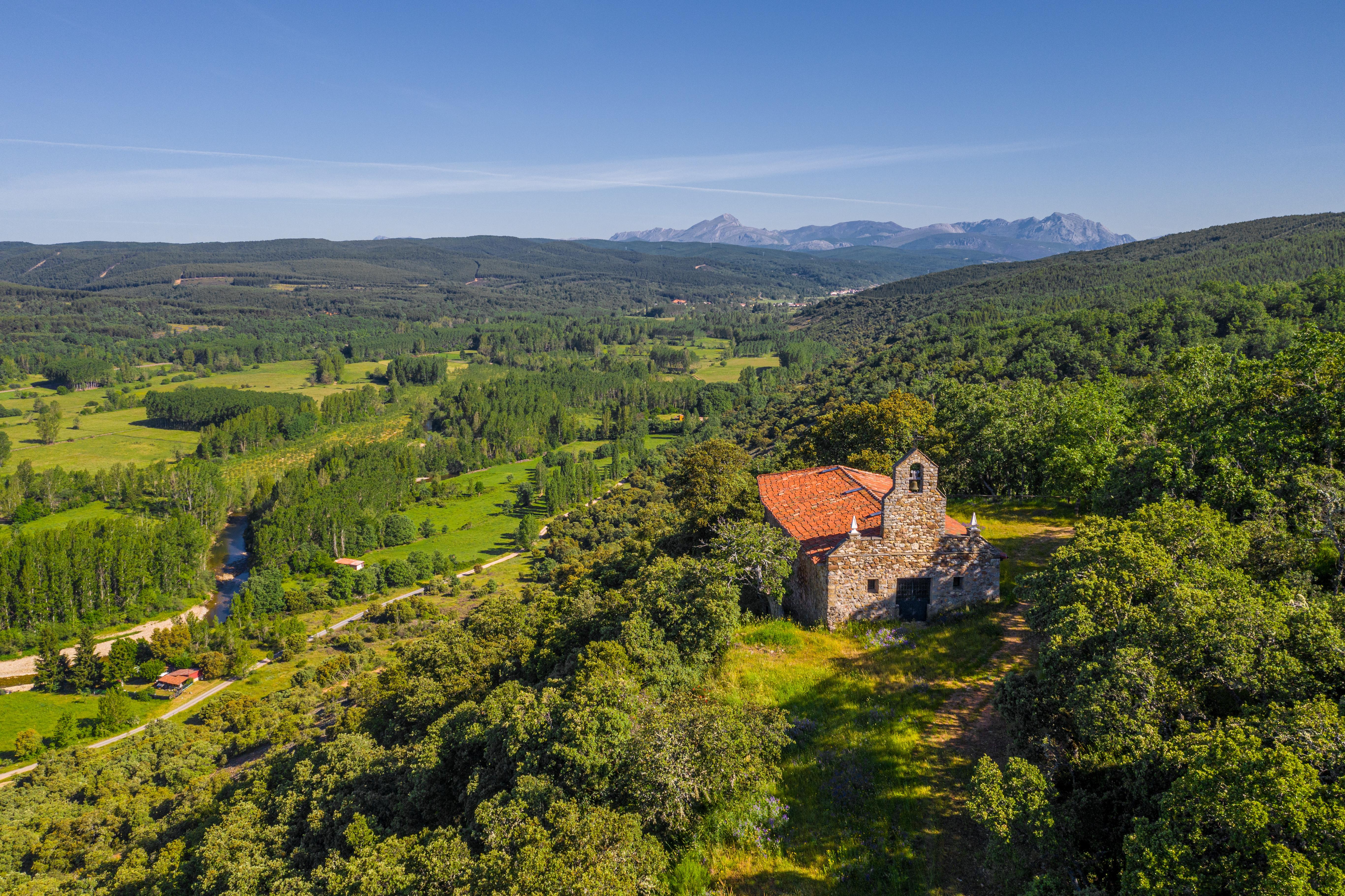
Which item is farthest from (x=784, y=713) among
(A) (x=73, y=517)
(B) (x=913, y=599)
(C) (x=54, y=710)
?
(A) (x=73, y=517)

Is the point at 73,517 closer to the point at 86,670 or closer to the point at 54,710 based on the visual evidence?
the point at 86,670

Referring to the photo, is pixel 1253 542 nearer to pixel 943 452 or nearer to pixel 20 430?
pixel 943 452

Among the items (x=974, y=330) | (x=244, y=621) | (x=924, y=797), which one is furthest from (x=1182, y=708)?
(x=974, y=330)

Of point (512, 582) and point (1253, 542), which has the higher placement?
point (1253, 542)

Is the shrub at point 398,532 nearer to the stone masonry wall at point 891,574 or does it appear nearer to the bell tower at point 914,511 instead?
the stone masonry wall at point 891,574

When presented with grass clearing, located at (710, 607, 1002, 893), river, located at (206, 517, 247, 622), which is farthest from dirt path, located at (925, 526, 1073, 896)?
river, located at (206, 517, 247, 622)

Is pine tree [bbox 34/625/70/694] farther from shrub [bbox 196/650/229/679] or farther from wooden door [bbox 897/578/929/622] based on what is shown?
wooden door [bbox 897/578/929/622]
